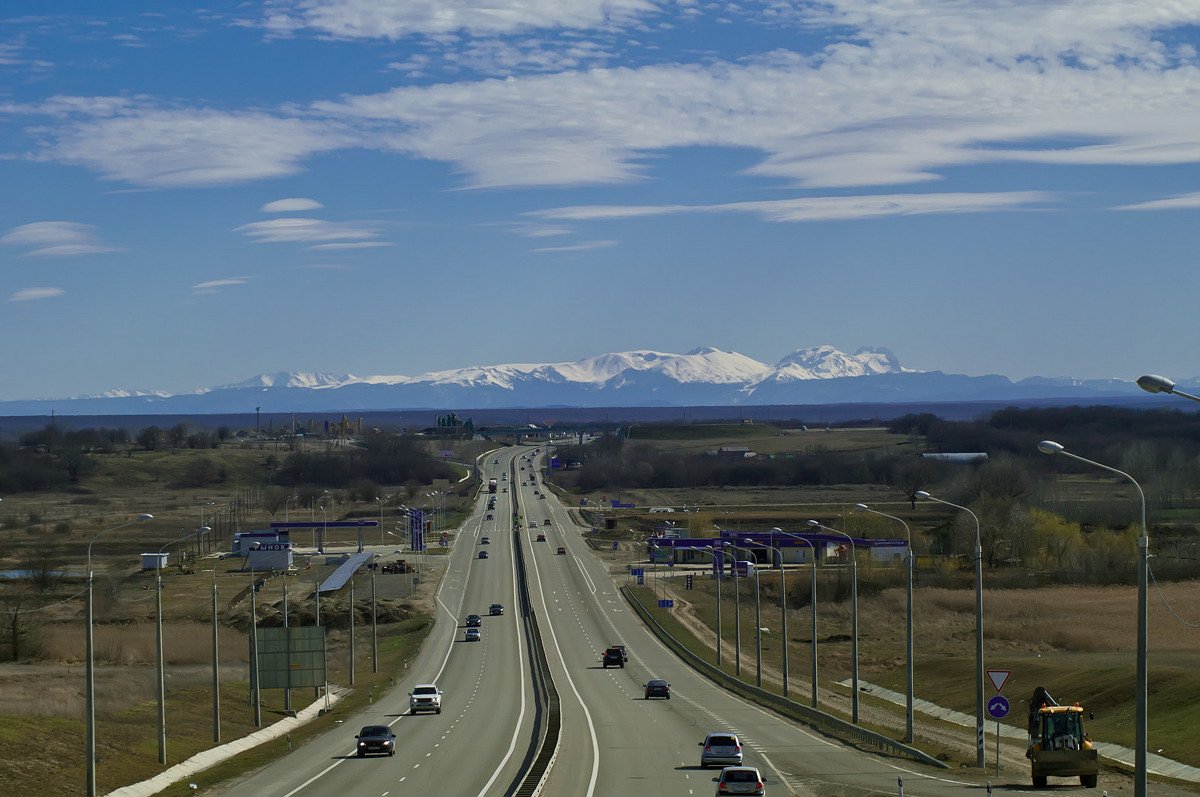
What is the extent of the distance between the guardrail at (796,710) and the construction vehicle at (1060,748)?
5.24 m

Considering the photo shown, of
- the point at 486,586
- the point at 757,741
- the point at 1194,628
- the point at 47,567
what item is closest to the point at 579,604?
the point at 486,586

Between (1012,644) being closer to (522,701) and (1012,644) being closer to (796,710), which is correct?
(796,710)

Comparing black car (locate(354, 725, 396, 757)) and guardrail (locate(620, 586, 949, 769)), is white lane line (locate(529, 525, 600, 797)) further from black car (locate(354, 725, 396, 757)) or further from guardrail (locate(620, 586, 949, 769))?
guardrail (locate(620, 586, 949, 769))

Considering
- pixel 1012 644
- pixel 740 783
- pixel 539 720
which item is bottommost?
pixel 1012 644

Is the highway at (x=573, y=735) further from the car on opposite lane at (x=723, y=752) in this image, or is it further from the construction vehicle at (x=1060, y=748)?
the construction vehicle at (x=1060, y=748)

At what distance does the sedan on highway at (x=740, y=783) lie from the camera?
3634 centimetres

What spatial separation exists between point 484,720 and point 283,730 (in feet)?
27.8

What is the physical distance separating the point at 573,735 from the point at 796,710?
39.4 feet

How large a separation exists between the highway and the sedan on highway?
9.64 feet

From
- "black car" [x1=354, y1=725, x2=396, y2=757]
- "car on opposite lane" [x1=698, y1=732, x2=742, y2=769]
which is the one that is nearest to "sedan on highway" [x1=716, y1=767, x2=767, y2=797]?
"car on opposite lane" [x1=698, y1=732, x2=742, y2=769]

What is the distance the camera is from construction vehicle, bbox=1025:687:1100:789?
3875 cm

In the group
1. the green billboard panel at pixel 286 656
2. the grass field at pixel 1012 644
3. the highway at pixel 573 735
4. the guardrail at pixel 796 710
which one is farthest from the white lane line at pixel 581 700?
the green billboard panel at pixel 286 656

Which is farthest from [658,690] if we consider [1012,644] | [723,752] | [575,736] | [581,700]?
[1012,644]

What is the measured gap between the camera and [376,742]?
4959 cm
